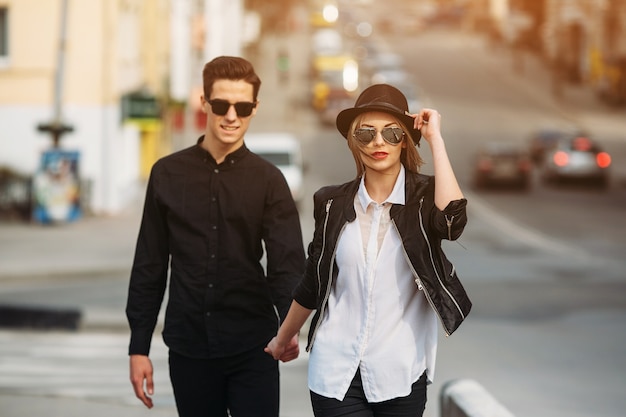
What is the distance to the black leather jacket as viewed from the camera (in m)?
4.46

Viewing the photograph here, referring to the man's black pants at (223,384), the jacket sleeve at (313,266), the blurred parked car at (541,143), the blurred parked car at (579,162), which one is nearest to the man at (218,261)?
the man's black pants at (223,384)

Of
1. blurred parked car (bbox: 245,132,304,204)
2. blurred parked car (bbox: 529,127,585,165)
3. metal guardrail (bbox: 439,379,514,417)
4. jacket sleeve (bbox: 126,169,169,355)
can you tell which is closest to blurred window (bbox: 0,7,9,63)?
blurred parked car (bbox: 245,132,304,204)

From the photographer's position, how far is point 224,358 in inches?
203

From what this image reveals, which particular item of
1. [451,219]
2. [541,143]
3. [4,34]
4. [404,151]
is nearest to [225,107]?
Answer: [404,151]

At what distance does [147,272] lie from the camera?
531 cm

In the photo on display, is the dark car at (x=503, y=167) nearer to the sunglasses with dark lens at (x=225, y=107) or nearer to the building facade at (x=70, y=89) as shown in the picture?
the building facade at (x=70, y=89)

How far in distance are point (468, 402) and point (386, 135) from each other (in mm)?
2534

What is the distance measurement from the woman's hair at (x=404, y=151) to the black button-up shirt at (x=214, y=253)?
27.1 inches

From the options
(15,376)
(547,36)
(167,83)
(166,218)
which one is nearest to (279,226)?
(166,218)

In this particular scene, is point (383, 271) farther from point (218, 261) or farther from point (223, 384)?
point (223, 384)

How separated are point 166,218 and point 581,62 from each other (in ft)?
294

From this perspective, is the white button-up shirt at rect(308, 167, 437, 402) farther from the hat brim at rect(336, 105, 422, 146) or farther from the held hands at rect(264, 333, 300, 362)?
the held hands at rect(264, 333, 300, 362)

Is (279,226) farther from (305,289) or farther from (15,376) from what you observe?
(15,376)

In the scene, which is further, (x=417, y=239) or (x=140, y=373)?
(x=140, y=373)
